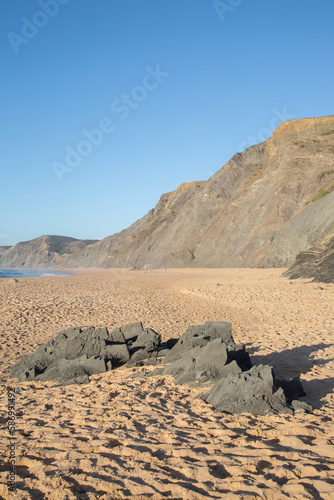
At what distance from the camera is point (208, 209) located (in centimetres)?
5097

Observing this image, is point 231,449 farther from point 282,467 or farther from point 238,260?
point 238,260

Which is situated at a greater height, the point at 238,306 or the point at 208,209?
the point at 208,209

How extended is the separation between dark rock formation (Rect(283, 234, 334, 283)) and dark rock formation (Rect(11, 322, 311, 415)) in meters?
11.7

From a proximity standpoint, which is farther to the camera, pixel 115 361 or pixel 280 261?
pixel 280 261

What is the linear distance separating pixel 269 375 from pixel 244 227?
35.1 m

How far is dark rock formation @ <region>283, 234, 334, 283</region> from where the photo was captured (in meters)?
16.9

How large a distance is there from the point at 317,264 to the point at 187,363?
46.3 feet

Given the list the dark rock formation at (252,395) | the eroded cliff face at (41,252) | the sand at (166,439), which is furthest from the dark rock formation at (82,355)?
the eroded cliff face at (41,252)

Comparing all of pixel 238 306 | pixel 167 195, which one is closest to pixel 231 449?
pixel 238 306

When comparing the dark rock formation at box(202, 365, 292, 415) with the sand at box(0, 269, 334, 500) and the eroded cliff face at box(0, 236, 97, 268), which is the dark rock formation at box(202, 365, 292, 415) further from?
the eroded cliff face at box(0, 236, 97, 268)

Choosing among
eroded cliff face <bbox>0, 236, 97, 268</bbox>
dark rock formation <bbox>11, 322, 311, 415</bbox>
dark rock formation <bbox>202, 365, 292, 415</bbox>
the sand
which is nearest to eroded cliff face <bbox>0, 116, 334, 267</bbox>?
dark rock formation <bbox>11, 322, 311, 415</bbox>

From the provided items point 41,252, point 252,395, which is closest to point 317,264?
point 252,395

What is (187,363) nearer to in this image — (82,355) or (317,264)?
(82,355)

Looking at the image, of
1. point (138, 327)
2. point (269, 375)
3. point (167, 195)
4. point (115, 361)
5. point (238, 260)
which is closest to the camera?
point (269, 375)
